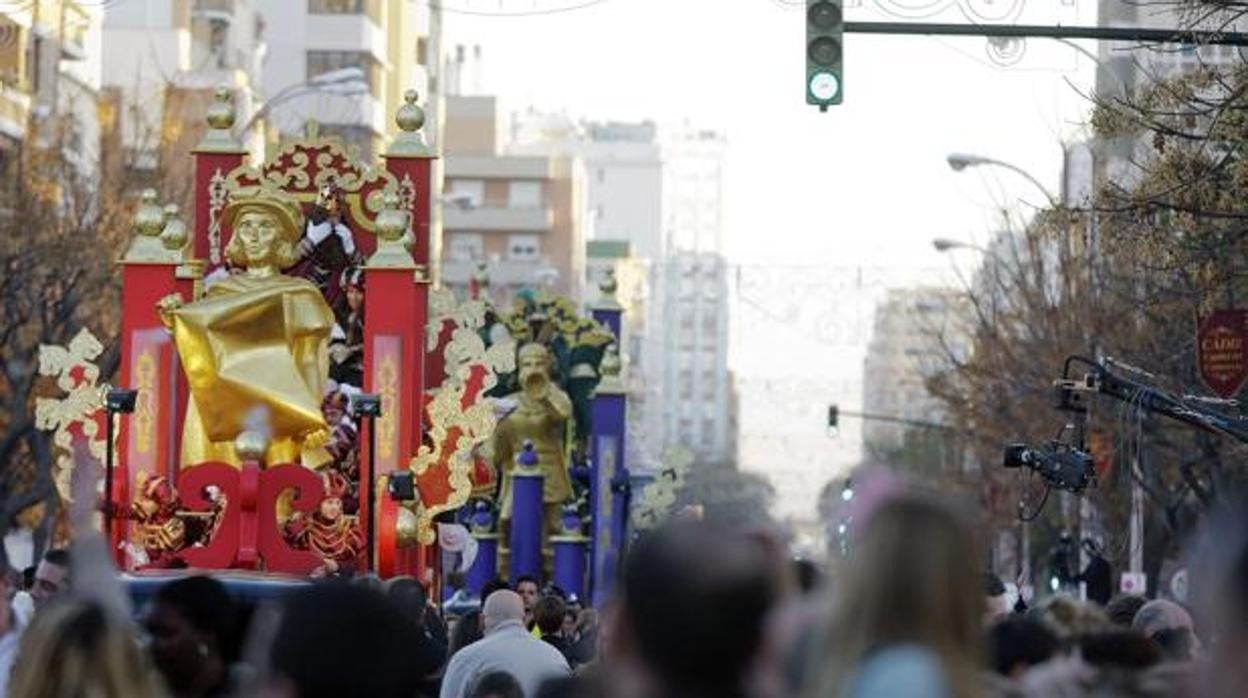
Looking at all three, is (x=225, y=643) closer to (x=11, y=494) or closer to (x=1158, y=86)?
(x=1158, y=86)

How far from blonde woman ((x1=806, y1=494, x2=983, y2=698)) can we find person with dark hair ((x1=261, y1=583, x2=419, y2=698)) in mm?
871

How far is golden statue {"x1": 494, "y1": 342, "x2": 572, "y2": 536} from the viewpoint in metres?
36.8

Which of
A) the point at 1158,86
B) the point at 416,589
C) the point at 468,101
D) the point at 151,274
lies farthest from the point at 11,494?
the point at 468,101

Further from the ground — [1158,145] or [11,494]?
[1158,145]

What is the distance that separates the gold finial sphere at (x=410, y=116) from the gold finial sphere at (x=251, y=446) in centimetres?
328

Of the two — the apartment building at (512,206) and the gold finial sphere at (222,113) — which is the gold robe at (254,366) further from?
the apartment building at (512,206)

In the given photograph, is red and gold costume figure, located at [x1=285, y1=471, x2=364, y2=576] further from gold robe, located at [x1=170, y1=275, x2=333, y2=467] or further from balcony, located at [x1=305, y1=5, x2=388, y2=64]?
balcony, located at [x1=305, y1=5, x2=388, y2=64]

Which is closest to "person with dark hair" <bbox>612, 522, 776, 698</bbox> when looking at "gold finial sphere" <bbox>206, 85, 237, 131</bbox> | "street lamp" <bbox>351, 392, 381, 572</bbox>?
"street lamp" <bbox>351, 392, 381, 572</bbox>

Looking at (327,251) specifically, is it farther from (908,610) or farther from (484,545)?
(908,610)

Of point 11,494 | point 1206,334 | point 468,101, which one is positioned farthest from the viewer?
point 468,101

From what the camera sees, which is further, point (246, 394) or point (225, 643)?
point (246, 394)

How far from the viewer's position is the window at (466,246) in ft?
426

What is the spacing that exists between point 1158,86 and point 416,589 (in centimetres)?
974

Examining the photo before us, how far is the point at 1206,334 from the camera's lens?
29.1m
